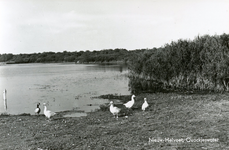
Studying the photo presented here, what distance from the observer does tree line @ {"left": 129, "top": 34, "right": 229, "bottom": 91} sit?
90.7ft

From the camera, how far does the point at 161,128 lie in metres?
12.9

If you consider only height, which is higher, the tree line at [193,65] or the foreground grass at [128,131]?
the tree line at [193,65]

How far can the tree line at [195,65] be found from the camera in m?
27.7

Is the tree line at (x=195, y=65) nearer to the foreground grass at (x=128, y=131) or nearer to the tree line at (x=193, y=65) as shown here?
the tree line at (x=193, y=65)

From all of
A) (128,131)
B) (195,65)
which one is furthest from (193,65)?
(128,131)

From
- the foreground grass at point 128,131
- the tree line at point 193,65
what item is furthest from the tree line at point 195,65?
the foreground grass at point 128,131

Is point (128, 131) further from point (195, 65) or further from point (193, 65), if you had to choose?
point (193, 65)

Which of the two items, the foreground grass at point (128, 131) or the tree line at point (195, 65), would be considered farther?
the tree line at point (195, 65)

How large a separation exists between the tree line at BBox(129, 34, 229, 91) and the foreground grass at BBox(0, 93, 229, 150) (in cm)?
1181

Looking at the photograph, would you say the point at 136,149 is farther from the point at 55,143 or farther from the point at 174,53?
the point at 174,53

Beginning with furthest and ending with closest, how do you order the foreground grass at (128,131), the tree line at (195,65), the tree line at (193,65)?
the tree line at (193,65)
the tree line at (195,65)
the foreground grass at (128,131)

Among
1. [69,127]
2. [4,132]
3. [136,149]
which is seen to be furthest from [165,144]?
[4,132]

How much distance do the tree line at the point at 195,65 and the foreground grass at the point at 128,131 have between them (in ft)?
38.7

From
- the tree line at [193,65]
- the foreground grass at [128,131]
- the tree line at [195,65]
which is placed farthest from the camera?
the tree line at [193,65]
